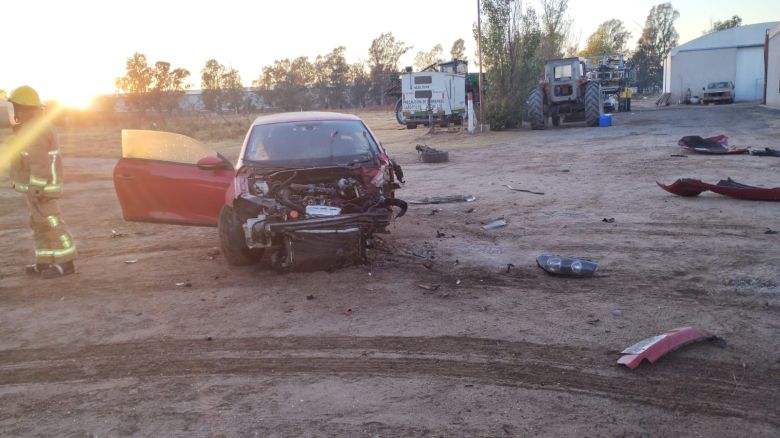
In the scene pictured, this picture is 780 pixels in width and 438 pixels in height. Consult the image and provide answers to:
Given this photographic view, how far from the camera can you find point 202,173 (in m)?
7.31

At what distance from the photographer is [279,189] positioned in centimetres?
625

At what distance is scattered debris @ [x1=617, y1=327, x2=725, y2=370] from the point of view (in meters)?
4.03

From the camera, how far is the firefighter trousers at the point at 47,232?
6746 mm

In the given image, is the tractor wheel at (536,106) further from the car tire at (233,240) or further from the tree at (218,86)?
the tree at (218,86)

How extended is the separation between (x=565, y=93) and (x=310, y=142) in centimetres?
1968

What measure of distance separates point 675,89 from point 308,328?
1977 inches

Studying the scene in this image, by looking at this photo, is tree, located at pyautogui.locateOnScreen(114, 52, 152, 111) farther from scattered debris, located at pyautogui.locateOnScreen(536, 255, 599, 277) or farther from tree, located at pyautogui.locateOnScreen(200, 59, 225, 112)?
scattered debris, located at pyautogui.locateOnScreen(536, 255, 599, 277)

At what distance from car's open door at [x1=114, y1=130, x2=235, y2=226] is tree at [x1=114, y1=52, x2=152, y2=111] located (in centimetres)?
4215

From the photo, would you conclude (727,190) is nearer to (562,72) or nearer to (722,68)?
(562,72)

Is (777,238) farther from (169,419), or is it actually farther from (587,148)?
(587,148)

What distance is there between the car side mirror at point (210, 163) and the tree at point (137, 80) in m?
42.8

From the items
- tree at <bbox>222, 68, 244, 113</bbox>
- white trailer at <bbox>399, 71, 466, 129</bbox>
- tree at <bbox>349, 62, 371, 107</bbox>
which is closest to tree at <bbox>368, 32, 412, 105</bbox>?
tree at <bbox>349, 62, 371, 107</bbox>

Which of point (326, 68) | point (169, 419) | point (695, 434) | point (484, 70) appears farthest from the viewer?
point (326, 68)

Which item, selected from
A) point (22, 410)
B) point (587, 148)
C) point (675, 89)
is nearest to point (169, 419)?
point (22, 410)
